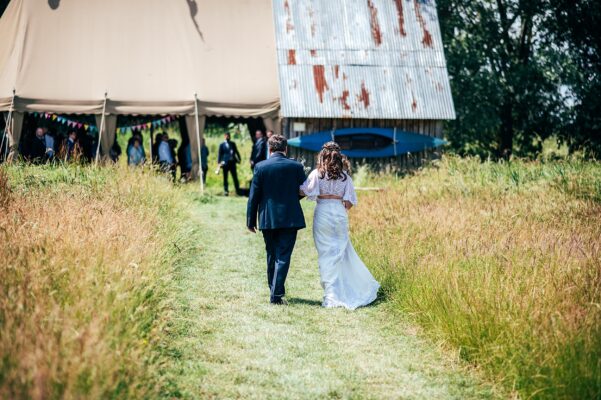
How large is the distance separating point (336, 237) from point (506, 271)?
203cm

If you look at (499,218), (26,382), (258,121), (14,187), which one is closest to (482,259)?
(499,218)

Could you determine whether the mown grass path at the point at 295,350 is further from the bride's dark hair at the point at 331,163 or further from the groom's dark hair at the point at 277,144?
the groom's dark hair at the point at 277,144

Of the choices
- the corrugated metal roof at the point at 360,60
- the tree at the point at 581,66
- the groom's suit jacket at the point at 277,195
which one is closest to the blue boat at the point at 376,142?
the corrugated metal roof at the point at 360,60

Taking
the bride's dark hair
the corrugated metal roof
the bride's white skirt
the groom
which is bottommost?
the bride's white skirt

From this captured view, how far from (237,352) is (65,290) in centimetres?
154

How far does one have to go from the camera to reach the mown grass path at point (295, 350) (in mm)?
5348

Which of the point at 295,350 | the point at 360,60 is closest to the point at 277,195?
the point at 295,350

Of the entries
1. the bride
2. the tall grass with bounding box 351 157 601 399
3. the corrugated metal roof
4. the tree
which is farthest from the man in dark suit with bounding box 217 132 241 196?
the tree

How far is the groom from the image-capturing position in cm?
766

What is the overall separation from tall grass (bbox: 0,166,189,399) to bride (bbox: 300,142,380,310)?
5.78ft

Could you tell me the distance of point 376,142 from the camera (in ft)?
68.5

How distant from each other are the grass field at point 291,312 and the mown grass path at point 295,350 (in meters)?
0.02

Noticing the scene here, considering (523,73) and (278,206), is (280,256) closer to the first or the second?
(278,206)

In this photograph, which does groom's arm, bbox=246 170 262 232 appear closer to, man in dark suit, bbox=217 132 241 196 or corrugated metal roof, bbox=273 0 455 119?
man in dark suit, bbox=217 132 241 196
